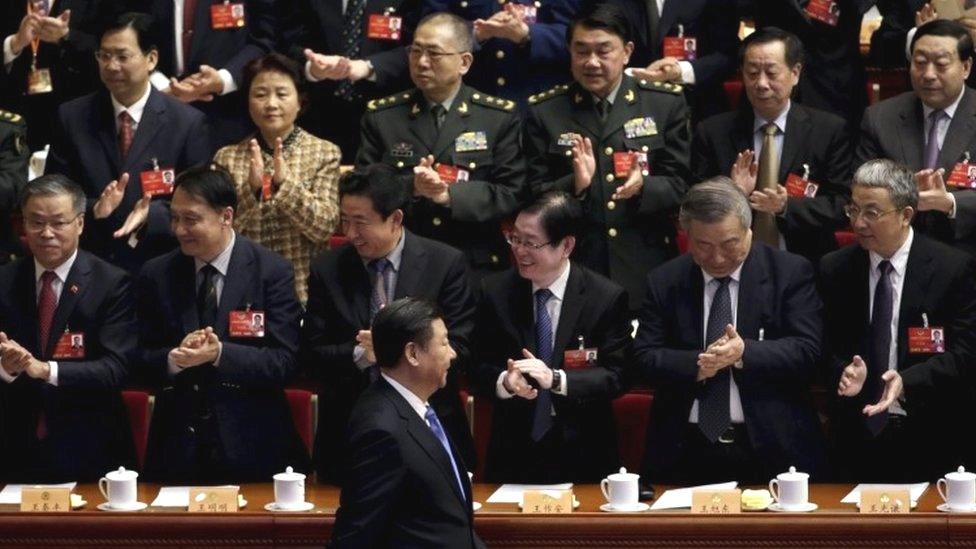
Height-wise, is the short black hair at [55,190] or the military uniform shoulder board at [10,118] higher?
the military uniform shoulder board at [10,118]

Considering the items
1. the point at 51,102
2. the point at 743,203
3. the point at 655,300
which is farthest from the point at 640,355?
the point at 51,102

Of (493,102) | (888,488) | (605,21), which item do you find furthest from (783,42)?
(888,488)

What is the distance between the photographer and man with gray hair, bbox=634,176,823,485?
17.8 ft

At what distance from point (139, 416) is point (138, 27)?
63.4 inches

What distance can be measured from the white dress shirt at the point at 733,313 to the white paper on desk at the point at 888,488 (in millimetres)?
438

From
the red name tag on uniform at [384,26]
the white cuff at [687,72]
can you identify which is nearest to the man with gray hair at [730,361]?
the white cuff at [687,72]

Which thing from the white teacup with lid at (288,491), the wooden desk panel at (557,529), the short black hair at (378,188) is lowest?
the wooden desk panel at (557,529)

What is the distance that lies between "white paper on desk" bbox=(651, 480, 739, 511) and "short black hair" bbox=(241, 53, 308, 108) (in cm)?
237

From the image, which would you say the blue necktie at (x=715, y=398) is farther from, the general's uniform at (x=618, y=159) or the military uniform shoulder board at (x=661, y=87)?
the military uniform shoulder board at (x=661, y=87)

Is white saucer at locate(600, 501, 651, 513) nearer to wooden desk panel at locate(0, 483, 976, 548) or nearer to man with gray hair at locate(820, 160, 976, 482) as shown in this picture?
wooden desk panel at locate(0, 483, 976, 548)

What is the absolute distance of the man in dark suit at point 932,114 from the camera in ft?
21.0

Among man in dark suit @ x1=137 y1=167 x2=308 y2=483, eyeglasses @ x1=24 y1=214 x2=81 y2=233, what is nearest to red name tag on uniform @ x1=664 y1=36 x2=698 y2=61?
man in dark suit @ x1=137 y1=167 x2=308 y2=483

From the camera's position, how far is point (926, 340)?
5.53 metres

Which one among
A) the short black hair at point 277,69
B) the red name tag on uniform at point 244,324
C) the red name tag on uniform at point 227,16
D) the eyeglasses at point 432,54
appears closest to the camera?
the red name tag on uniform at point 244,324
